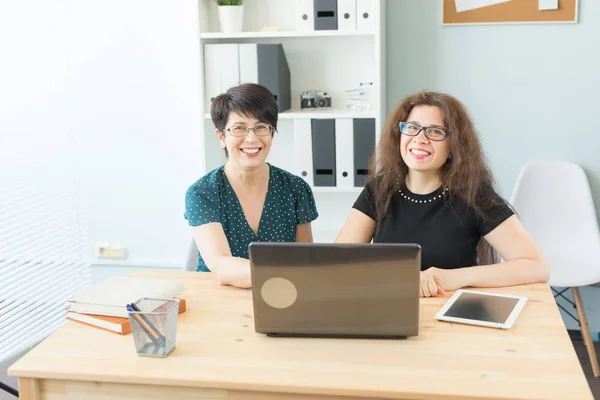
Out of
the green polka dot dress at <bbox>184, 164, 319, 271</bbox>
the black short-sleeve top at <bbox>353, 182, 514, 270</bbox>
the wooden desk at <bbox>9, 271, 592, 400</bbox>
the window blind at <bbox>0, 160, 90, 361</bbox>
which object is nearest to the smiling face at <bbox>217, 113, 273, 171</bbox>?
the green polka dot dress at <bbox>184, 164, 319, 271</bbox>

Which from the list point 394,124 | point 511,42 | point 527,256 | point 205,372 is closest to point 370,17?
point 511,42

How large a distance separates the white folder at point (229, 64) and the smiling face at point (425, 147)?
1.22 metres

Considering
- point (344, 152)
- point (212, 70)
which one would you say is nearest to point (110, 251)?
point (212, 70)

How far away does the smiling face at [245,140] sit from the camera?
2.25 meters

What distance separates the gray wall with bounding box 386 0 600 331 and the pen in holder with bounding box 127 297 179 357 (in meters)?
2.15

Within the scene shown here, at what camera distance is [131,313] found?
61.5 inches

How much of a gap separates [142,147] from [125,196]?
0.29 meters

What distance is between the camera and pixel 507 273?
6.46 ft

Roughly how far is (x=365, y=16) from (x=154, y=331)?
1973mm

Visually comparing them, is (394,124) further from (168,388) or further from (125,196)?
(125,196)

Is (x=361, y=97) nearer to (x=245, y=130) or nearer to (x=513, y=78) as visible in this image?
(x=513, y=78)

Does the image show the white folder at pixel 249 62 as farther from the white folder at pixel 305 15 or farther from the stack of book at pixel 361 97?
the stack of book at pixel 361 97

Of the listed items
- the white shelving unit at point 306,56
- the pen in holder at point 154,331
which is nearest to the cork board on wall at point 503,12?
the white shelving unit at point 306,56

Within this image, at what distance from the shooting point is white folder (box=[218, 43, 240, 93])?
3.22 metres
